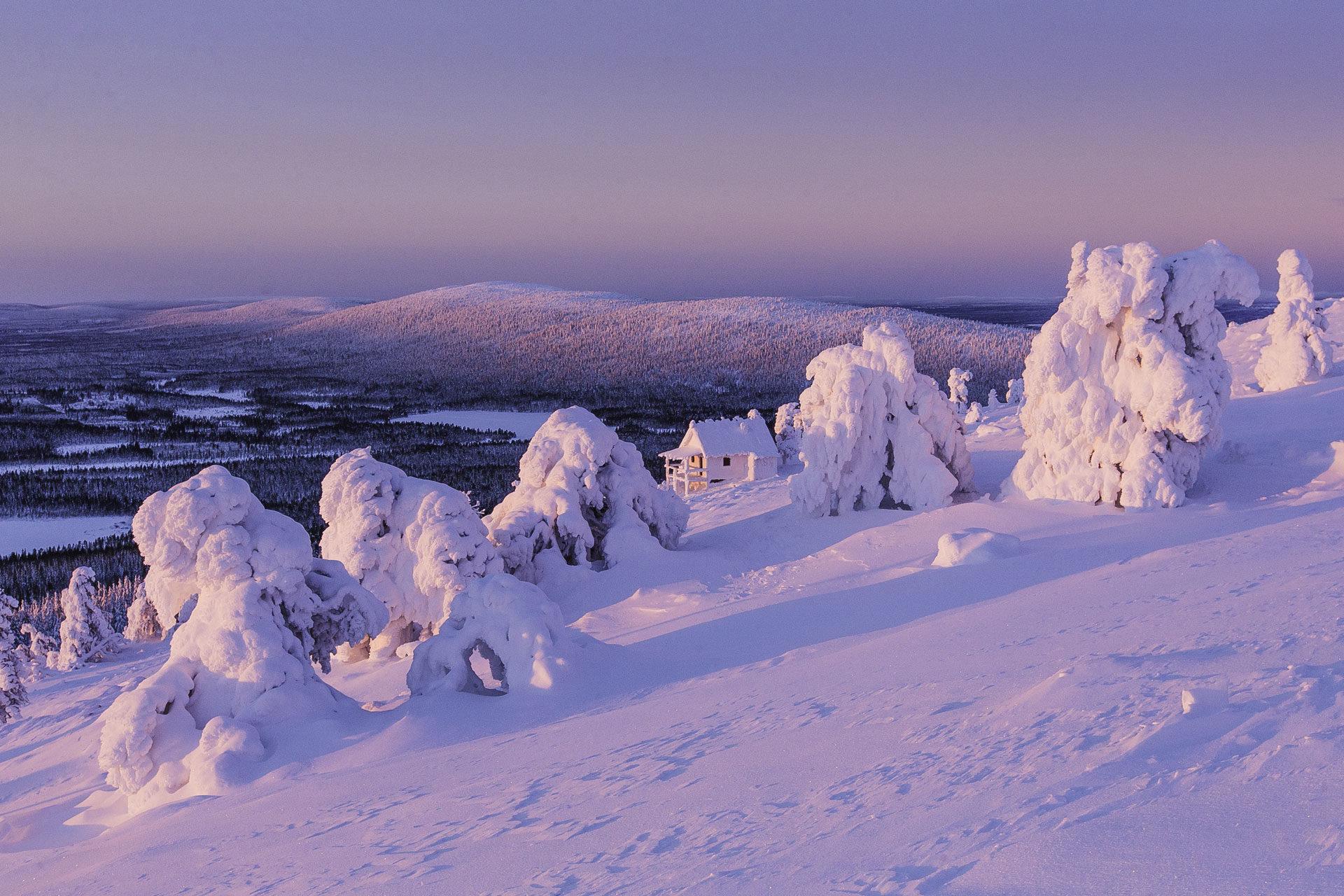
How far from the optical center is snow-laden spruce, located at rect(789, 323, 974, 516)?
23406mm

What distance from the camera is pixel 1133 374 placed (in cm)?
2034

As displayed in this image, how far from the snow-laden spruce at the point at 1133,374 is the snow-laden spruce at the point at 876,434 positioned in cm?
254

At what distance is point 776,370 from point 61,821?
131 metres

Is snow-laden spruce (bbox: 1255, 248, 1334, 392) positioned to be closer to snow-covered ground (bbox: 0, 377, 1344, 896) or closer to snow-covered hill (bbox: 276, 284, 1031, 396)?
snow-covered ground (bbox: 0, 377, 1344, 896)

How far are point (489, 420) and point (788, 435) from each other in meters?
62.1

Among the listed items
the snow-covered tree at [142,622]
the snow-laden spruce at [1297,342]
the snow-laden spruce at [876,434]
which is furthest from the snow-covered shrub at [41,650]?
the snow-laden spruce at [1297,342]

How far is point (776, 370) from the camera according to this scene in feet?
454

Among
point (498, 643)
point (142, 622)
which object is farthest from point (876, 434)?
point (142, 622)

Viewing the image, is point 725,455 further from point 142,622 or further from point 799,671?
point 799,671

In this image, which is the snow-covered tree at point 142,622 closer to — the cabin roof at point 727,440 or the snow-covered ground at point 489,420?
the cabin roof at point 727,440

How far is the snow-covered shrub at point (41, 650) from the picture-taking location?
25.6 meters

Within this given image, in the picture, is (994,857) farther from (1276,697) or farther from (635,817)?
(1276,697)

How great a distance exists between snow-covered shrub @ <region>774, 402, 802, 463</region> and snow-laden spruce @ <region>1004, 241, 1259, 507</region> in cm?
1981

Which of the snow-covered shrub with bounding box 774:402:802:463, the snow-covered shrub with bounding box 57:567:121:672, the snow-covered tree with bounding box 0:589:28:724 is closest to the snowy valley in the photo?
the snow-covered shrub with bounding box 57:567:121:672
